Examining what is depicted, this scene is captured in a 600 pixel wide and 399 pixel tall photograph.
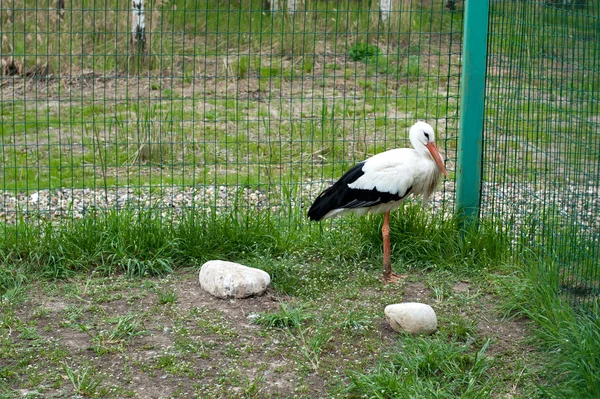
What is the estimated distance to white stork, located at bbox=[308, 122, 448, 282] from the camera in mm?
6383

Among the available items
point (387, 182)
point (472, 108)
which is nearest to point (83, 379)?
point (387, 182)

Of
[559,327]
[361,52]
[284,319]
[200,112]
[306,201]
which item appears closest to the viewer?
[559,327]

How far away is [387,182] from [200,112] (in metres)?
5.11

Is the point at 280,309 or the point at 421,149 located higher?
the point at 421,149

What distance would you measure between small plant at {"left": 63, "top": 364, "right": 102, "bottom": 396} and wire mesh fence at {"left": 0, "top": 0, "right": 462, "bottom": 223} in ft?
7.15

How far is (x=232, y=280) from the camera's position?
6043 millimetres

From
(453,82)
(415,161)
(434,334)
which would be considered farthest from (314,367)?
(453,82)

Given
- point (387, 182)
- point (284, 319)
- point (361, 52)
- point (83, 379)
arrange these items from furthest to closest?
1. point (361, 52)
2. point (387, 182)
3. point (284, 319)
4. point (83, 379)

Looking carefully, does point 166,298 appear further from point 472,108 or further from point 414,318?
point 472,108

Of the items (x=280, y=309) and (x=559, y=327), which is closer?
(x=559, y=327)

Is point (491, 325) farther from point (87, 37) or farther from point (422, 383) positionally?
point (87, 37)

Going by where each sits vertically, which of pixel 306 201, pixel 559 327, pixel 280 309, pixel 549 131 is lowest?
pixel 280 309

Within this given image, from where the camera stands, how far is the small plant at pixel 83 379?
4.84 metres

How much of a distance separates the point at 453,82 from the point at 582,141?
281 inches
